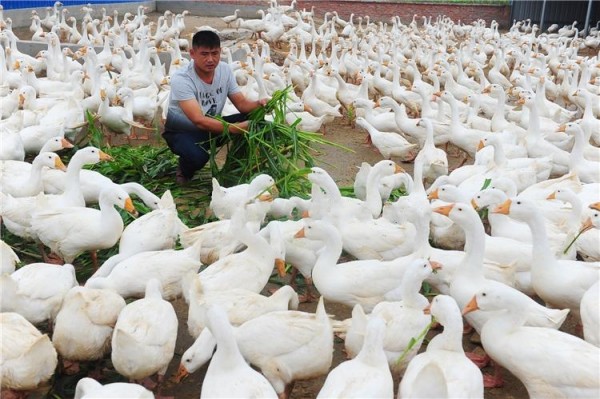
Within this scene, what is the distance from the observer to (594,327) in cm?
371

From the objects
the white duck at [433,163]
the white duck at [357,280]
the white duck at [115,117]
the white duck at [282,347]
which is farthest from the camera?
the white duck at [115,117]

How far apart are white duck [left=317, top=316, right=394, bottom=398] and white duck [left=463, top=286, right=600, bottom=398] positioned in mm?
746

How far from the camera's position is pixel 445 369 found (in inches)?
129

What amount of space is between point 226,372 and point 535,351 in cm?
167

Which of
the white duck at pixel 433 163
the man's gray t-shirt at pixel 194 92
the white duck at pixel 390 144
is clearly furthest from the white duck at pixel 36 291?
the white duck at pixel 390 144

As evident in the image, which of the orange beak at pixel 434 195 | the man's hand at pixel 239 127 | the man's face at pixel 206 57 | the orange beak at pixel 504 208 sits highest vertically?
the man's face at pixel 206 57

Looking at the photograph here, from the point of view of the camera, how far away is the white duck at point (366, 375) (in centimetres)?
309

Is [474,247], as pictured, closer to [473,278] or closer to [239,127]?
[473,278]

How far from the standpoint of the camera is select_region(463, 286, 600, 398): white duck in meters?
3.28

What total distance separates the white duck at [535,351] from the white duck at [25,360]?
2.36 m

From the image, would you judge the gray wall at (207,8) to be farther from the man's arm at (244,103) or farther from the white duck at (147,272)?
the white duck at (147,272)

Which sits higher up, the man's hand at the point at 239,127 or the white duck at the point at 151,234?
the man's hand at the point at 239,127

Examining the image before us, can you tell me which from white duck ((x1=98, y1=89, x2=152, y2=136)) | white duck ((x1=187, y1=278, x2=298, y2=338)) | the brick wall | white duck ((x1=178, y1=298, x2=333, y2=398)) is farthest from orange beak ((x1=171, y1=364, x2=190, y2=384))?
the brick wall

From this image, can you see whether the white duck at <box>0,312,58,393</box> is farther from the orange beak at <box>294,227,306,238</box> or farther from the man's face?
the man's face
